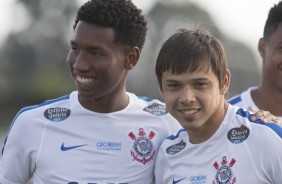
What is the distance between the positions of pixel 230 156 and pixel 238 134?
148 mm

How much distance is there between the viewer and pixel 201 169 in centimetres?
531

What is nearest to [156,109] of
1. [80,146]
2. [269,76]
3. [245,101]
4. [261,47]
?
[80,146]

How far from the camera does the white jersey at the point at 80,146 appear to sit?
5676 millimetres

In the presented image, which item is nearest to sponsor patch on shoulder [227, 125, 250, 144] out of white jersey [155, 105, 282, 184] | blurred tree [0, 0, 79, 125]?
white jersey [155, 105, 282, 184]

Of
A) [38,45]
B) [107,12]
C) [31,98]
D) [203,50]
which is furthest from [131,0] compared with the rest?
[38,45]

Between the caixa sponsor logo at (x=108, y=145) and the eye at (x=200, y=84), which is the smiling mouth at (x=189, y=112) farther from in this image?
the caixa sponsor logo at (x=108, y=145)

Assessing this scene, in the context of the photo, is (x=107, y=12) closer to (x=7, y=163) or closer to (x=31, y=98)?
(x=7, y=163)

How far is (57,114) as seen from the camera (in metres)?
5.86

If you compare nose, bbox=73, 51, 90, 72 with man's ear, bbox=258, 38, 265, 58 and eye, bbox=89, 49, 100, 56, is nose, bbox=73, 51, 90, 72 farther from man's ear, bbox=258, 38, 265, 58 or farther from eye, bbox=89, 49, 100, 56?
man's ear, bbox=258, 38, 265, 58

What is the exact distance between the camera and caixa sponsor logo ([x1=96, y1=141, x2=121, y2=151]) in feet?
18.8

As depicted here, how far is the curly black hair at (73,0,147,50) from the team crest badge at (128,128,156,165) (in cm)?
65

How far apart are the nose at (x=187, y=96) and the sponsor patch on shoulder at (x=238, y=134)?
0.33 meters

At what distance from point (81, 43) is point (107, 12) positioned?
0.33 metres

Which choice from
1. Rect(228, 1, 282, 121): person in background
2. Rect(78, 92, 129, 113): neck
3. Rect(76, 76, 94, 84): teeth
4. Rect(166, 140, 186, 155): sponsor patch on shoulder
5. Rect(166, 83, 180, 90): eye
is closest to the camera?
Rect(166, 83, 180, 90): eye
